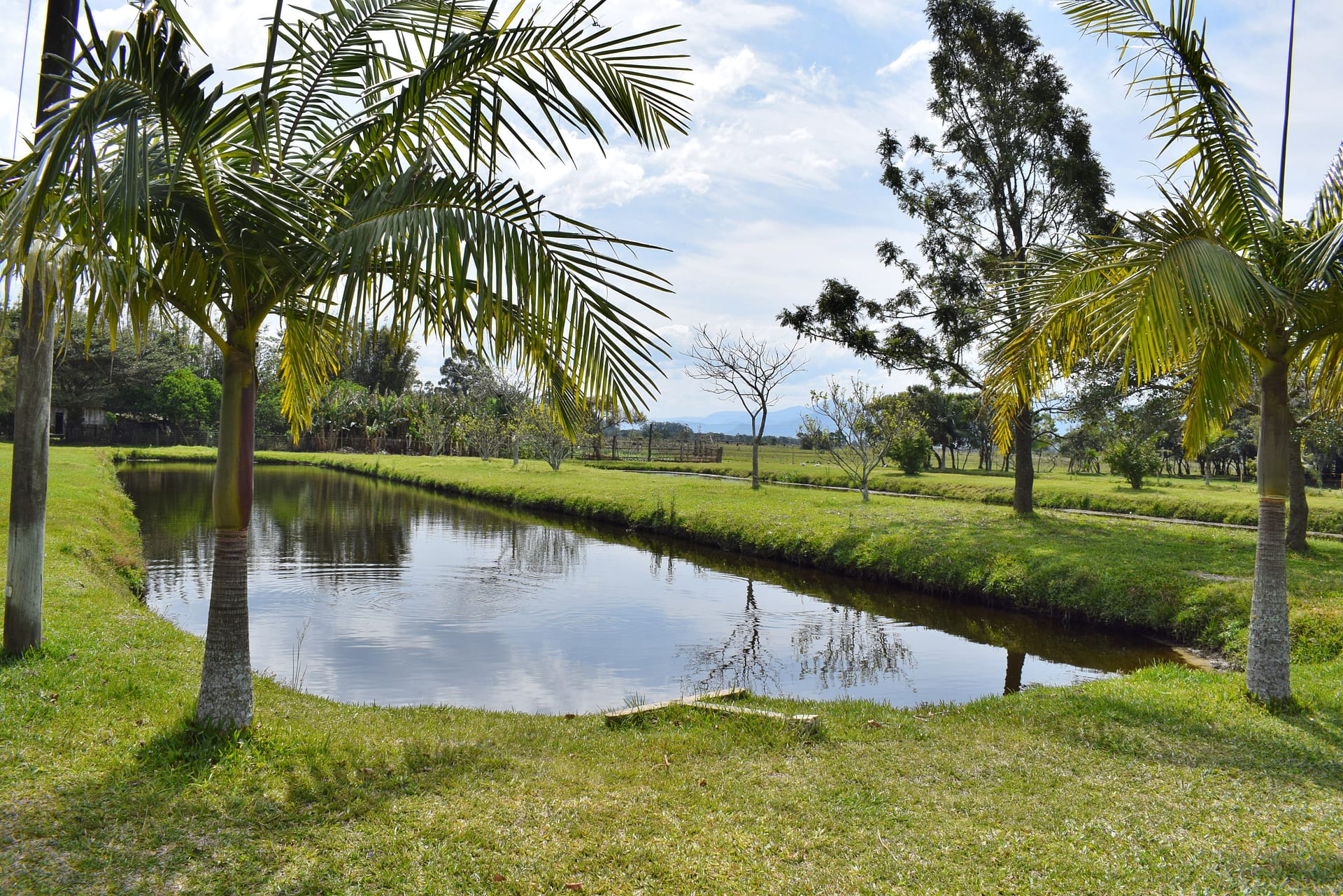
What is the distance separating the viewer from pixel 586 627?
529 inches

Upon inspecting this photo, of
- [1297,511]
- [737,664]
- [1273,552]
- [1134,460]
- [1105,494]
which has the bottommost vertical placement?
[737,664]

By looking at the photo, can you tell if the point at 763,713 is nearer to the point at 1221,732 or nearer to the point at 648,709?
the point at 648,709

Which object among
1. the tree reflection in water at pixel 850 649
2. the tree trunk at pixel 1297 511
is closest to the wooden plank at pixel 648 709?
the tree reflection in water at pixel 850 649

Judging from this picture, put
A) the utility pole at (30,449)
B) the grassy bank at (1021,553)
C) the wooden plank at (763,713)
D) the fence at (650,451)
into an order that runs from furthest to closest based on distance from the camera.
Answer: the fence at (650,451) → the grassy bank at (1021,553) → the wooden plank at (763,713) → the utility pole at (30,449)

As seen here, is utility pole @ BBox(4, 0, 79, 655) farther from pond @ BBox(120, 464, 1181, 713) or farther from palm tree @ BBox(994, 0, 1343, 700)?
palm tree @ BBox(994, 0, 1343, 700)

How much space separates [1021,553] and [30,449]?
49.5 ft

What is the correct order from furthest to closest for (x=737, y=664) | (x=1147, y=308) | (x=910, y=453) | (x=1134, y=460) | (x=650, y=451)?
(x=650, y=451)
(x=910, y=453)
(x=1134, y=460)
(x=737, y=664)
(x=1147, y=308)

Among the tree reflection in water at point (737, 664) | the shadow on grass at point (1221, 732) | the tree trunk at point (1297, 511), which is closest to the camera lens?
the shadow on grass at point (1221, 732)

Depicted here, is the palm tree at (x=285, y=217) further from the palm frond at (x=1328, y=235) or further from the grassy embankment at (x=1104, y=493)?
the grassy embankment at (x=1104, y=493)

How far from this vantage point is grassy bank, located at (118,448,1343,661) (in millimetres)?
11969

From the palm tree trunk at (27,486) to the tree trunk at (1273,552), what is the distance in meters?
9.88

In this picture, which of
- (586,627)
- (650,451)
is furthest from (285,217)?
(650,451)

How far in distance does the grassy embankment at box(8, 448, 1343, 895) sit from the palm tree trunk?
0.38 metres

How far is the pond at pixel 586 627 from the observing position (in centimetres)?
1032
